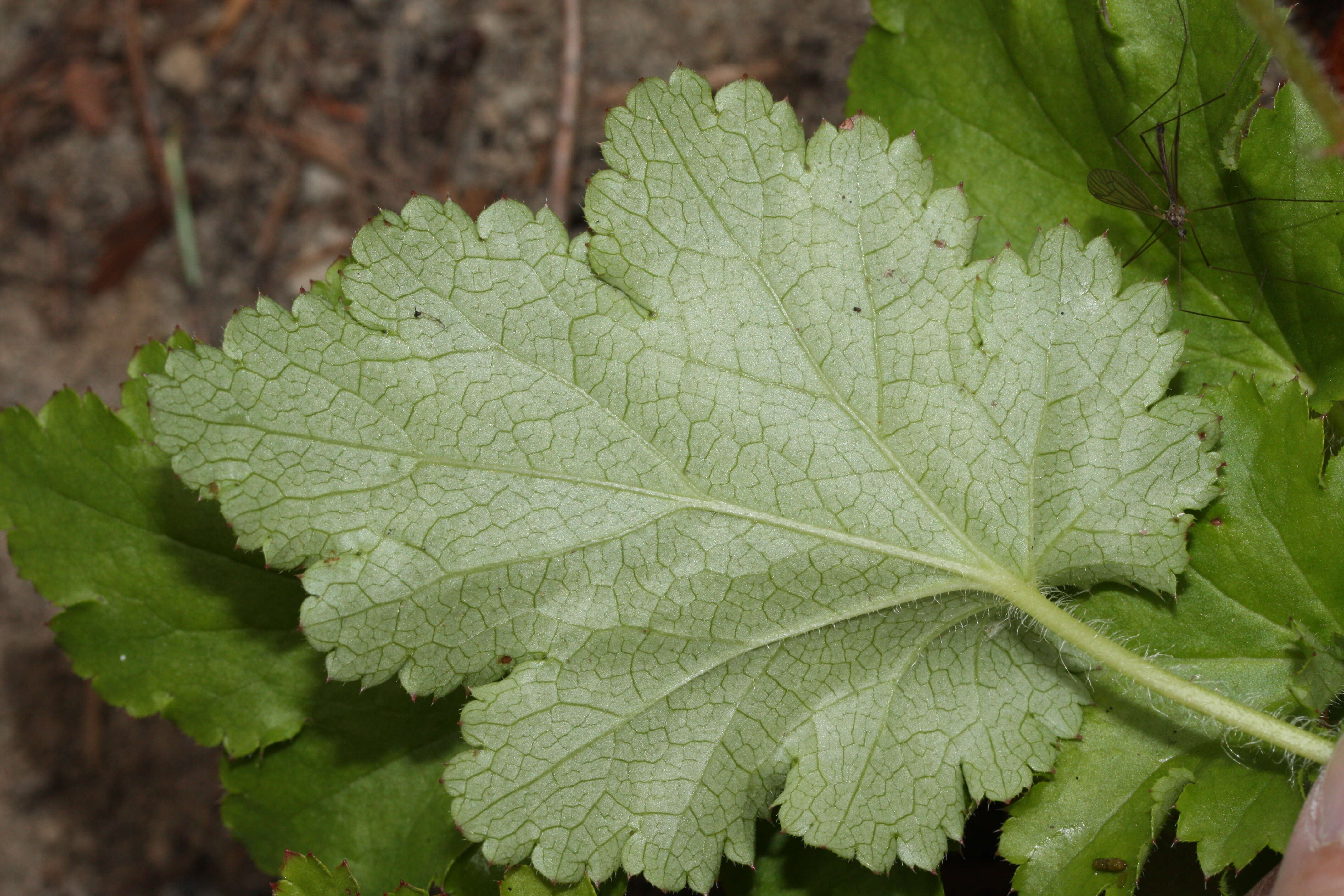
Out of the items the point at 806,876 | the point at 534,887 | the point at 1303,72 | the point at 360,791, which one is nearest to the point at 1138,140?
the point at 1303,72

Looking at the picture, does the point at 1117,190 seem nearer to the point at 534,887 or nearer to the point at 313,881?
the point at 534,887

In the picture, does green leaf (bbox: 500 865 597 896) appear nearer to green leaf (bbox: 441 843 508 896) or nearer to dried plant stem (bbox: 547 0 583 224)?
green leaf (bbox: 441 843 508 896)

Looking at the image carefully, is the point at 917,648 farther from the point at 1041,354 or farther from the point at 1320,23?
the point at 1320,23

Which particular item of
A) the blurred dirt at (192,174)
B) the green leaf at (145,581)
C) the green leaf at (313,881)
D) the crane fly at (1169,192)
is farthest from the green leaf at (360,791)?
the crane fly at (1169,192)

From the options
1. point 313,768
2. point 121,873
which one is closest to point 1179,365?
point 313,768

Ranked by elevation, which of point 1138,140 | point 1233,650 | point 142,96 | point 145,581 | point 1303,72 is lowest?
point 145,581

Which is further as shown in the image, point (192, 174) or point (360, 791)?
point (192, 174)

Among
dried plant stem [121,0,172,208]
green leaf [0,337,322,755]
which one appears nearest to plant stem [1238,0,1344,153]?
green leaf [0,337,322,755]
